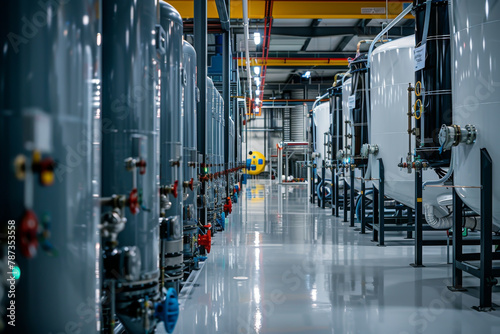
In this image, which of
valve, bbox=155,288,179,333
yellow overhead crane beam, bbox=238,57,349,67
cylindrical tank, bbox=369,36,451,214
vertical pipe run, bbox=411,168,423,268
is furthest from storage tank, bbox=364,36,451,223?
yellow overhead crane beam, bbox=238,57,349,67

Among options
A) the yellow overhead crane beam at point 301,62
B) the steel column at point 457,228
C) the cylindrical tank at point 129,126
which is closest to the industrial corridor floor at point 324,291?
the steel column at point 457,228

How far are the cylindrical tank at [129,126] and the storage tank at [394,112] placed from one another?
180 inches

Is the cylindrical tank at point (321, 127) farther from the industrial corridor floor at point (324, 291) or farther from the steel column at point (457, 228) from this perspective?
the steel column at point (457, 228)

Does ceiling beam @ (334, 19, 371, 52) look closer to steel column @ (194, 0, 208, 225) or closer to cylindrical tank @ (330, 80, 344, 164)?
cylindrical tank @ (330, 80, 344, 164)

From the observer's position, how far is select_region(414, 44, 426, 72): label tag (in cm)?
491

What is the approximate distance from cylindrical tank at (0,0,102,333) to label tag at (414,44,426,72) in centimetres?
389

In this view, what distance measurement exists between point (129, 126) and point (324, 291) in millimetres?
2730

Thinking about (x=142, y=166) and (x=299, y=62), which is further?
(x=299, y=62)

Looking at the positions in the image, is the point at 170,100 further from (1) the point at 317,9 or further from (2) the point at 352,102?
(1) the point at 317,9

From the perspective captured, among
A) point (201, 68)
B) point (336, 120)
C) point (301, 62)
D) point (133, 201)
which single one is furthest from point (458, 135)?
point (301, 62)

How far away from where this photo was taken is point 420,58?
4.95 m

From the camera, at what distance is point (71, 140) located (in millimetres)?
1629

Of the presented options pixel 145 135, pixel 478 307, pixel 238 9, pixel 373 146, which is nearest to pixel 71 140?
pixel 145 135

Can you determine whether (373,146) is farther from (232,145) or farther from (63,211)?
(232,145)
